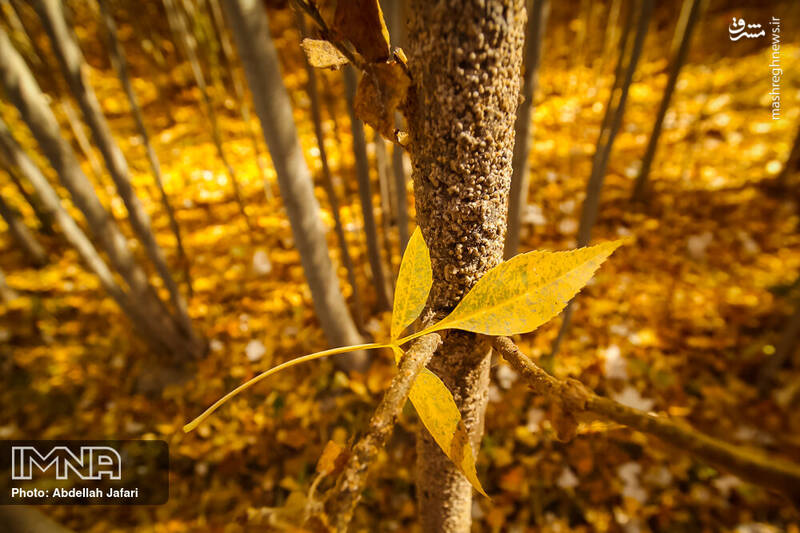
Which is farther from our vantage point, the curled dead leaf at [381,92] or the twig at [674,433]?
the curled dead leaf at [381,92]

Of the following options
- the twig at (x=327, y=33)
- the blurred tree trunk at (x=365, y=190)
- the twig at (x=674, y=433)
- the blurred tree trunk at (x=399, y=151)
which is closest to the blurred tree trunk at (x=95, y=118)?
the blurred tree trunk at (x=365, y=190)

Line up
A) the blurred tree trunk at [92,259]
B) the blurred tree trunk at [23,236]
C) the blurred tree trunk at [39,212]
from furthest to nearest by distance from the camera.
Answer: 1. the blurred tree trunk at [39,212]
2. the blurred tree trunk at [23,236]
3. the blurred tree trunk at [92,259]

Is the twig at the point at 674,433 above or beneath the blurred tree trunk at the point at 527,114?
beneath

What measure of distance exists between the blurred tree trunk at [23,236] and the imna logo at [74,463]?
1962 millimetres

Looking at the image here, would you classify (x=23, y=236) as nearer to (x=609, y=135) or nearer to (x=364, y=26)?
(x=364, y=26)

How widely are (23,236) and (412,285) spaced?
15.2 feet

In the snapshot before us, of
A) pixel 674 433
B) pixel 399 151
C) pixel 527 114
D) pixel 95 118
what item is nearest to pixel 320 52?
pixel 674 433

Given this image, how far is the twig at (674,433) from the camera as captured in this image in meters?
0.23

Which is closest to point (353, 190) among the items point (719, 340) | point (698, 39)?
point (719, 340)

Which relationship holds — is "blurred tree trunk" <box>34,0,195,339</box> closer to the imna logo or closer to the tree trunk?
the imna logo

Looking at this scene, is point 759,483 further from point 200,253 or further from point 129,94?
point 200,253

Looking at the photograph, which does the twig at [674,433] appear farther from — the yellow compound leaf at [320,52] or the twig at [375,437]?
the yellow compound leaf at [320,52]

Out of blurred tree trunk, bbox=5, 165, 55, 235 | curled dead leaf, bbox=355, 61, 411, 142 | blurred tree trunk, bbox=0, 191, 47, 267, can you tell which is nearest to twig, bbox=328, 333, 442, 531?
curled dead leaf, bbox=355, 61, 411, 142

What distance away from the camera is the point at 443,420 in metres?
0.36
